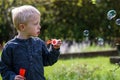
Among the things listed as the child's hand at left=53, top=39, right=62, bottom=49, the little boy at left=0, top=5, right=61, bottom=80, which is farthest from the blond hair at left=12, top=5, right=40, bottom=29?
the child's hand at left=53, top=39, right=62, bottom=49

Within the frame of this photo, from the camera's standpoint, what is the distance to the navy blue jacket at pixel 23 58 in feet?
15.3

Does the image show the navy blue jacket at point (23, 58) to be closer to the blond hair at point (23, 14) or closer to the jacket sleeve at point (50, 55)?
the jacket sleeve at point (50, 55)

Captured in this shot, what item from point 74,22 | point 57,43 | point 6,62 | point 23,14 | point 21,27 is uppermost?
point 23,14

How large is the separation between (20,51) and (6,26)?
13441mm

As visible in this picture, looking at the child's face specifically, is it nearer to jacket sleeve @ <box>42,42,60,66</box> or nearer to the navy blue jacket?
the navy blue jacket

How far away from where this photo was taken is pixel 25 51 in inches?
185

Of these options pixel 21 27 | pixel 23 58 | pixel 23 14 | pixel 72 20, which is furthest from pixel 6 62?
pixel 72 20

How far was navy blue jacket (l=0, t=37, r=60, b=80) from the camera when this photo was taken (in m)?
4.67

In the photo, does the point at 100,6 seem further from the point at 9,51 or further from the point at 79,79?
the point at 9,51

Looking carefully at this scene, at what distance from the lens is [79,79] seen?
712cm

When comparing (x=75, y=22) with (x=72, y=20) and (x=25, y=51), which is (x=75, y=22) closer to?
(x=72, y=20)

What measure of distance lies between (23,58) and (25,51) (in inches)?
2.7

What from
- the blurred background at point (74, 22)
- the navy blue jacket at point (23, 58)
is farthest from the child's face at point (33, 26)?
the blurred background at point (74, 22)

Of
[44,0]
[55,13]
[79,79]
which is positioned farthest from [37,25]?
[55,13]
